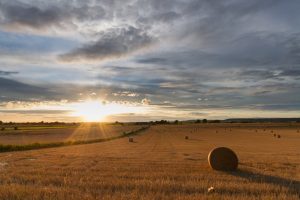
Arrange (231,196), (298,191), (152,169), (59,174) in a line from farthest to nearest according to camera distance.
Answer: (152,169)
(59,174)
(298,191)
(231,196)

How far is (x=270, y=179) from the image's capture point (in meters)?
16.6

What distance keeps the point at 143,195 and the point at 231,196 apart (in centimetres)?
256

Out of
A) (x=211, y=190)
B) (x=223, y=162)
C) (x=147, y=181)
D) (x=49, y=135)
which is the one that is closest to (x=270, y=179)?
(x=223, y=162)

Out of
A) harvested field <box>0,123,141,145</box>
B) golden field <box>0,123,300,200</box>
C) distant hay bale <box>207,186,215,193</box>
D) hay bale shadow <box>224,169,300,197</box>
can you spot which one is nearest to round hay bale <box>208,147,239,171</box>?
golden field <box>0,123,300,200</box>

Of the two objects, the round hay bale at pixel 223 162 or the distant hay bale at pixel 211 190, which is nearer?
the distant hay bale at pixel 211 190

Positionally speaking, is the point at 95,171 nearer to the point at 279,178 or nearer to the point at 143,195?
the point at 143,195

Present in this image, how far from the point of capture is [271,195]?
13.0 meters

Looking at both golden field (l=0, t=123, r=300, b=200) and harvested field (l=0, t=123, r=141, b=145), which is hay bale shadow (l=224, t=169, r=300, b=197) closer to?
golden field (l=0, t=123, r=300, b=200)

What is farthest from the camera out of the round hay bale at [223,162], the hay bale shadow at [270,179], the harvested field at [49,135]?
the harvested field at [49,135]

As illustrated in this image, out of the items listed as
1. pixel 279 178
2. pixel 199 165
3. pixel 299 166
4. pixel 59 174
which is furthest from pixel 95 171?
pixel 299 166

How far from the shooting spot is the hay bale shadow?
1455 centimetres

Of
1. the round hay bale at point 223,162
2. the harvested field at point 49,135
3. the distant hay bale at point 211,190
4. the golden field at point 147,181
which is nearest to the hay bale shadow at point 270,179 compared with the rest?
the golden field at point 147,181

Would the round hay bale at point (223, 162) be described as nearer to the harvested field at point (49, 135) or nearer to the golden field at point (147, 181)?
the golden field at point (147, 181)

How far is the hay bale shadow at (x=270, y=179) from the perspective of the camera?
14554mm
